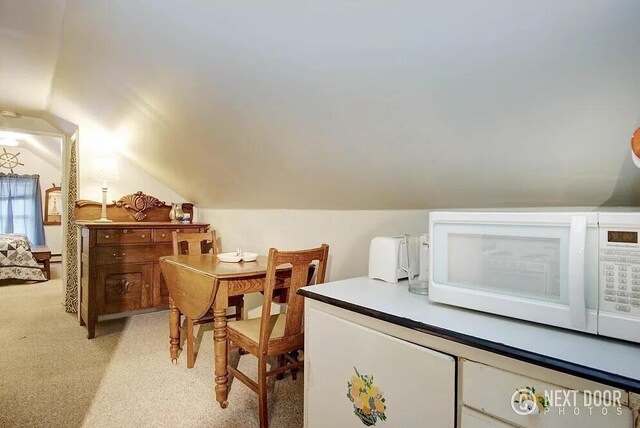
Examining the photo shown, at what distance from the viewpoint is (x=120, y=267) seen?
290cm

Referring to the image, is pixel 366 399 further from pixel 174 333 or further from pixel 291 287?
pixel 174 333

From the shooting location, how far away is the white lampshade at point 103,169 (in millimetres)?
3074

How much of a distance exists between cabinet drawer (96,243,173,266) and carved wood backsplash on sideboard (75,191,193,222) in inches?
20.5

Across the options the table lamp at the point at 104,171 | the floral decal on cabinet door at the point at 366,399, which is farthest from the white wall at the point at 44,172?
the floral decal on cabinet door at the point at 366,399

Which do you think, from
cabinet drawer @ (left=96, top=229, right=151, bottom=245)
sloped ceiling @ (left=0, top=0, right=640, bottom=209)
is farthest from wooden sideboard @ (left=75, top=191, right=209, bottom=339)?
sloped ceiling @ (left=0, top=0, right=640, bottom=209)

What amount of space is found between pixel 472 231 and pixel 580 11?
2.01 feet

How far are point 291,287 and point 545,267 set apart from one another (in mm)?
1012

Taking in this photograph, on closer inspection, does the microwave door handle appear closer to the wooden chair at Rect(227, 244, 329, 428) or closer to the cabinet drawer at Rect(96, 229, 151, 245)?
the wooden chair at Rect(227, 244, 329, 428)

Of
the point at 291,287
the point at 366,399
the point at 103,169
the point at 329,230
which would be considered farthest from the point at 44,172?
the point at 366,399

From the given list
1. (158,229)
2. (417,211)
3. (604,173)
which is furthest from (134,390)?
(604,173)

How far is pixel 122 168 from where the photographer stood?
3.47 meters

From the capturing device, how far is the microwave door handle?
860 mm

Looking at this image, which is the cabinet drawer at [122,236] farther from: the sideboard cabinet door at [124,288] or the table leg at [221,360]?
the table leg at [221,360]

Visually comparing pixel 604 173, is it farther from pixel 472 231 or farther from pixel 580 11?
pixel 580 11
